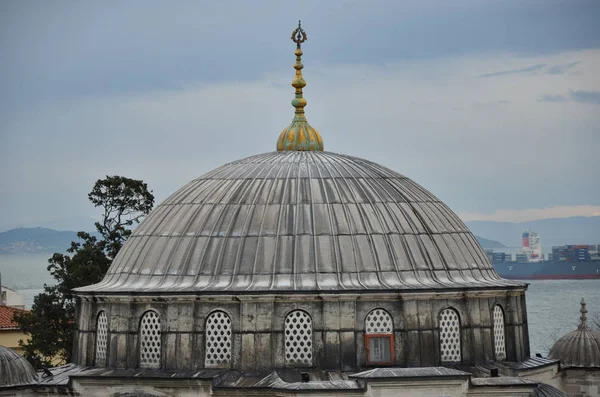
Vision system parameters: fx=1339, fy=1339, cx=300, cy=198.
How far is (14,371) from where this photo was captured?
4084 centimetres

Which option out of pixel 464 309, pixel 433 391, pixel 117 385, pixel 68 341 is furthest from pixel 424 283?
pixel 68 341

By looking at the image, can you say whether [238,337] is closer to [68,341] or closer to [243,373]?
[243,373]

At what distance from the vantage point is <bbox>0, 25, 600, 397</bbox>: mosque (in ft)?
127

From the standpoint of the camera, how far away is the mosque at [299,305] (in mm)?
38719

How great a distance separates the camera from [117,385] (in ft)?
130

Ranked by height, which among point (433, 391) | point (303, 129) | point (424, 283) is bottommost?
point (433, 391)

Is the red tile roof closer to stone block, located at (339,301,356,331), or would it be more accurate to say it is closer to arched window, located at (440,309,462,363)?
stone block, located at (339,301,356,331)

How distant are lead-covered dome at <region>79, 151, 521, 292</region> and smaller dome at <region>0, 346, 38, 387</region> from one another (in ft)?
10.2

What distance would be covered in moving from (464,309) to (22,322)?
30.4 m

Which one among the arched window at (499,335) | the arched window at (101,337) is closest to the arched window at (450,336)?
the arched window at (499,335)

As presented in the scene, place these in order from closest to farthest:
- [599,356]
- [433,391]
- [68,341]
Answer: [433,391], [599,356], [68,341]

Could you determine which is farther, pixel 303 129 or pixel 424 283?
A: pixel 303 129

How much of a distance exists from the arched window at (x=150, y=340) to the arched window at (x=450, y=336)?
27.8 feet

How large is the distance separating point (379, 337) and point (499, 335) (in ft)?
14.7
